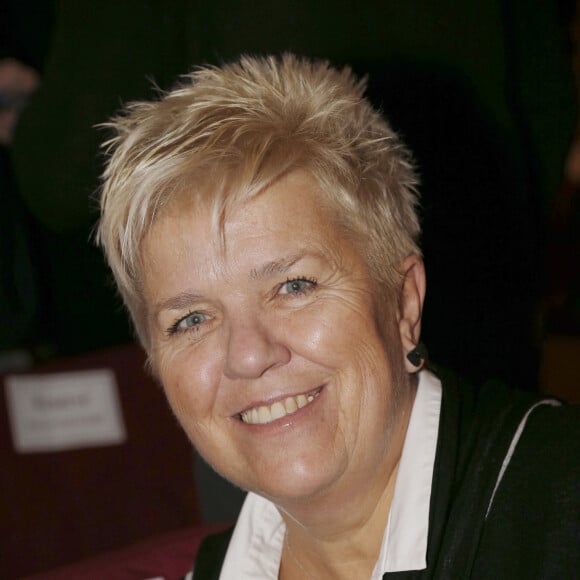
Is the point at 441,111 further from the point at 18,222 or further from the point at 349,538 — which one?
the point at 18,222

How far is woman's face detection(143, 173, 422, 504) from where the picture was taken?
1.27 meters

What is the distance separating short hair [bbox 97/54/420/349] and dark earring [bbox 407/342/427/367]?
4.4 inches

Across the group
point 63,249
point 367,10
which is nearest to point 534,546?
point 367,10

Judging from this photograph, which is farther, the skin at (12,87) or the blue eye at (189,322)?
the skin at (12,87)

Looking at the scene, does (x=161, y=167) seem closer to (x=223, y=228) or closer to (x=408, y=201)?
(x=223, y=228)

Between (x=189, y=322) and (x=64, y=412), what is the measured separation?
97 centimetres

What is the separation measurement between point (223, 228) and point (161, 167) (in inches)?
5.2

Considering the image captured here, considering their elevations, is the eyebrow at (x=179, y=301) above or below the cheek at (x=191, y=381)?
above

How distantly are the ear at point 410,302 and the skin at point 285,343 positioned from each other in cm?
2

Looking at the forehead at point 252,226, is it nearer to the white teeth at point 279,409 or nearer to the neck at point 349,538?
the white teeth at point 279,409

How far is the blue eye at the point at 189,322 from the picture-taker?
1.35 m

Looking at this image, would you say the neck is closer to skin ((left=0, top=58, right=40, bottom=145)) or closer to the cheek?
the cheek

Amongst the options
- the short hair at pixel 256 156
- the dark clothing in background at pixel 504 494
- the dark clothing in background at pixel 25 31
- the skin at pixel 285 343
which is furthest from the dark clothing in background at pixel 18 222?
the dark clothing in background at pixel 504 494

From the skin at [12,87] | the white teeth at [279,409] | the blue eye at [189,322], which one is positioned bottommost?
the white teeth at [279,409]
